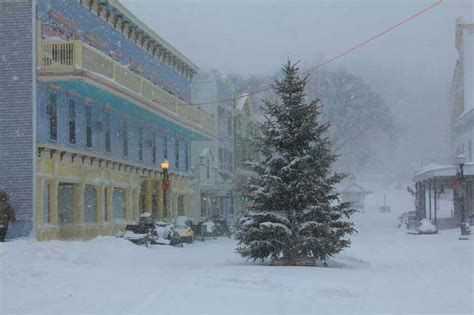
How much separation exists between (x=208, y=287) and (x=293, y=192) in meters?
5.82

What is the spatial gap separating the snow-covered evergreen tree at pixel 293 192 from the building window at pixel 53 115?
7865mm

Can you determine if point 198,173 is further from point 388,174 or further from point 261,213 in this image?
point 388,174

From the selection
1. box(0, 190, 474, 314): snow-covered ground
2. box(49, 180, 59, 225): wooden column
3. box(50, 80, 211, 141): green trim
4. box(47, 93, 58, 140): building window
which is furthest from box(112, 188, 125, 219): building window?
box(0, 190, 474, 314): snow-covered ground

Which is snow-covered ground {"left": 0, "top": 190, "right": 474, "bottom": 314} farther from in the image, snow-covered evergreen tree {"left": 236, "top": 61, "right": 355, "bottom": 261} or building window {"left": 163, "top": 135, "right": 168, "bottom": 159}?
building window {"left": 163, "top": 135, "right": 168, "bottom": 159}

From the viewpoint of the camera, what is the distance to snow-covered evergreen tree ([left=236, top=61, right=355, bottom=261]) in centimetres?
1611

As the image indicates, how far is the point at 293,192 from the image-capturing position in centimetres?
1639

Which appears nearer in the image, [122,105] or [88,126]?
[88,126]

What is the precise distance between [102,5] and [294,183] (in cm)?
1331

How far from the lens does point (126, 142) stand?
94.1ft

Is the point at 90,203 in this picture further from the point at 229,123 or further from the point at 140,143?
the point at 229,123

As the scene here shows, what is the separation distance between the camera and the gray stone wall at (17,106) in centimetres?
2012

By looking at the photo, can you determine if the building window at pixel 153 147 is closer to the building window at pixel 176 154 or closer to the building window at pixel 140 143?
the building window at pixel 140 143

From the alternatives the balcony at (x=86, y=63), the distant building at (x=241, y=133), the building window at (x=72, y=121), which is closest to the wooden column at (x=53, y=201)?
the building window at (x=72, y=121)

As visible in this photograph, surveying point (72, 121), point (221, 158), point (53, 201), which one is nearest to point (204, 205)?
point (221, 158)
